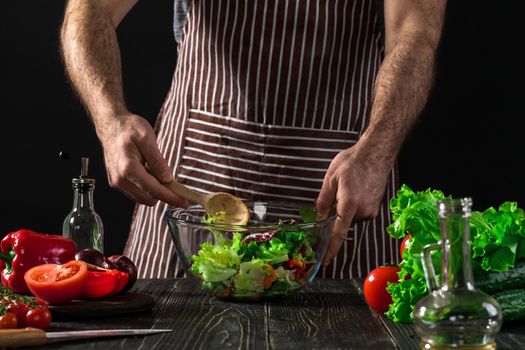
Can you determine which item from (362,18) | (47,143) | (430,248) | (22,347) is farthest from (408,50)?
(47,143)

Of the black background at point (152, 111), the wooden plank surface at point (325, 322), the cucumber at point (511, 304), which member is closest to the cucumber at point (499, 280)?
the cucumber at point (511, 304)

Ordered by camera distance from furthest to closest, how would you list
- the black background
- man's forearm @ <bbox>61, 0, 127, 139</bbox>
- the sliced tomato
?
1. the black background
2. man's forearm @ <bbox>61, 0, 127, 139</bbox>
3. the sliced tomato

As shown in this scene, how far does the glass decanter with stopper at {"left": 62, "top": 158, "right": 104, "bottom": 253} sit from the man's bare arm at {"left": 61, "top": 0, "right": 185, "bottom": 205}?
0.32ft

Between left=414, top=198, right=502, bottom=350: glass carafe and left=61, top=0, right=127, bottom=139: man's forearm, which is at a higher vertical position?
left=61, top=0, right=127, bottom=139: man's forearm

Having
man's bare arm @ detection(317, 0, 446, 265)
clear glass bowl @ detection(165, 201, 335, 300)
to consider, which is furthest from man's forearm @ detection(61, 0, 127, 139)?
man's bare arm @ detection(317, 0, 446, 265)

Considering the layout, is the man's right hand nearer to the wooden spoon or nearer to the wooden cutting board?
the wooden spoon

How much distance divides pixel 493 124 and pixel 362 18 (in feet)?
3.33

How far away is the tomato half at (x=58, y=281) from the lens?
1596mm

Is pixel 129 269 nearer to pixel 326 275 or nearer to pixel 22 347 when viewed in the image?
pixel 22 347

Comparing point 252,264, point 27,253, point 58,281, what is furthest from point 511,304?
point 27,253

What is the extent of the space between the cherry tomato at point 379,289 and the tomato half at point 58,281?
19.4 inches

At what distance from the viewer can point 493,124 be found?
10.7ft

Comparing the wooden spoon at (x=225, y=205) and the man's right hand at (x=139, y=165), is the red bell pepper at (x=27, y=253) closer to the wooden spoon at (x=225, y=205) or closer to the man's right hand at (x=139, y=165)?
the man's right hand at (x=139, y=165)

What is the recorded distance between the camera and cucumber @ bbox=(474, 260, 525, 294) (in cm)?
150
